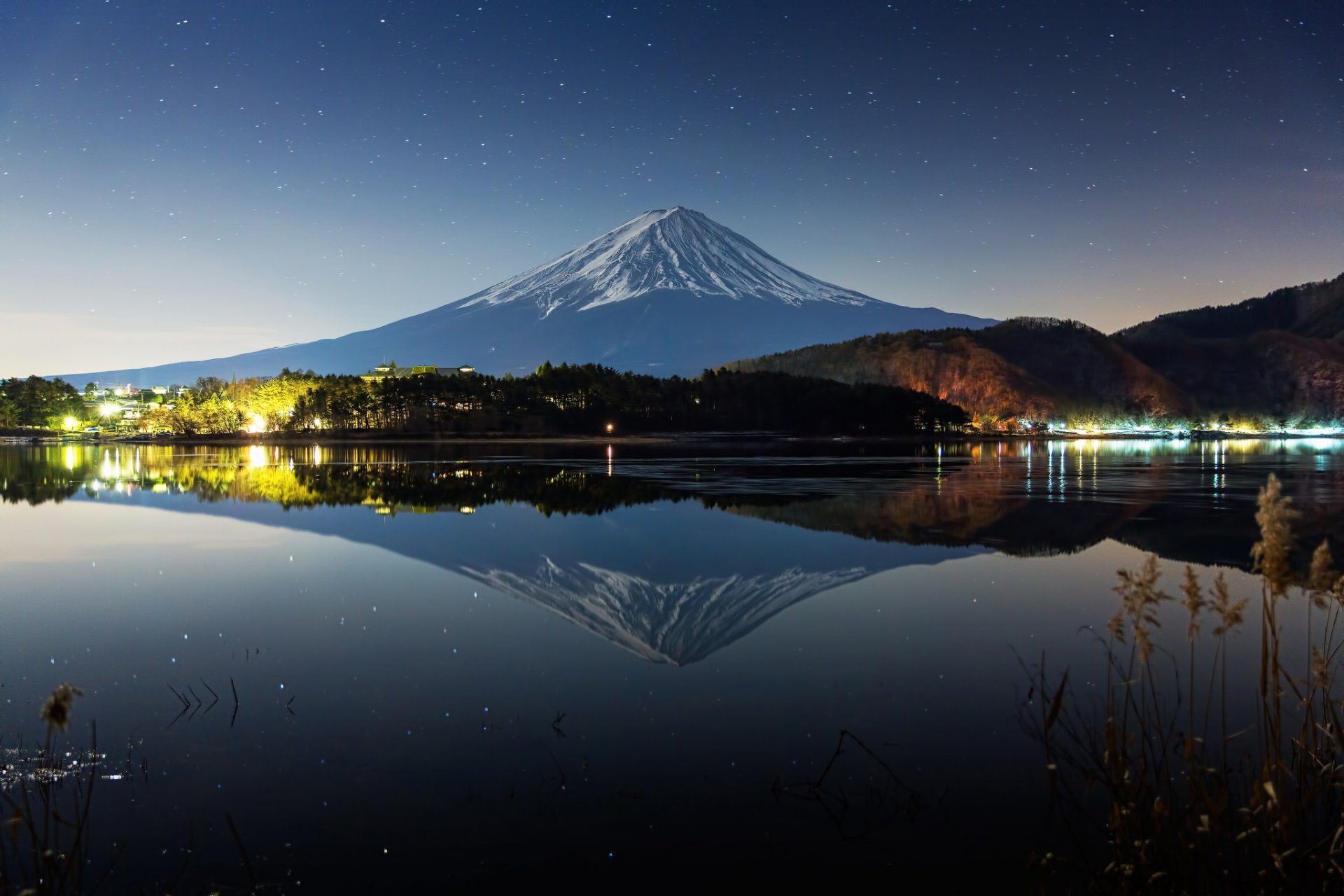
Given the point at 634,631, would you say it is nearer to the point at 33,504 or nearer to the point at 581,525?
the point at 581,525

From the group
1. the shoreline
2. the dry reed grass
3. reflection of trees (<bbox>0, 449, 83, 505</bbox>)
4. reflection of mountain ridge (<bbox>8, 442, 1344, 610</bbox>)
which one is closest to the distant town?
the shoreline

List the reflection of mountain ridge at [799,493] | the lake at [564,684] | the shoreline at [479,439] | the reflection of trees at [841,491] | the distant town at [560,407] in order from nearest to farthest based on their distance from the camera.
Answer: the lake at [564,684]
the reflection of mountain ridge at [799,493]
the reflection of trees at [841,491]
the shoreline at [479,439]
the distant town at [560,407]

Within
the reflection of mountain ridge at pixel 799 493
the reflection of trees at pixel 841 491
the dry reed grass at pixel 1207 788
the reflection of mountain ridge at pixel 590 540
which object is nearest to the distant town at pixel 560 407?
the reflection of mountain ridge at pixel 799 493

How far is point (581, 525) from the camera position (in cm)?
2891

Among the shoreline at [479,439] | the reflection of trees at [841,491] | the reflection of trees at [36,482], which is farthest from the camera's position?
the shoreline at [479,439]

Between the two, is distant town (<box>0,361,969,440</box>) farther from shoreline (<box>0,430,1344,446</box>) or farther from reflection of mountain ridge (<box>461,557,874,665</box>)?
reflection of mountain ridge (<box>461,557,874,665</box>)

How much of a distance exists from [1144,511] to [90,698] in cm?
3071

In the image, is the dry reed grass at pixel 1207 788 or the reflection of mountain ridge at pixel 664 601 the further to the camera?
the reflection of mountain ridge at pixel 664 601

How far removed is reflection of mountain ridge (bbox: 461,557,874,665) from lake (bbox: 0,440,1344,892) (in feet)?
0.30

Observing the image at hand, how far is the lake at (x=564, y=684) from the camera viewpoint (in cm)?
712

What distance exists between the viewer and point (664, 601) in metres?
16.9

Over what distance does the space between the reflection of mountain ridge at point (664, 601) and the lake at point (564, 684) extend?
91 mm

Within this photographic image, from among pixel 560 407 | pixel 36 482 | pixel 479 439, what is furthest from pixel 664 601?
pixel 560 407

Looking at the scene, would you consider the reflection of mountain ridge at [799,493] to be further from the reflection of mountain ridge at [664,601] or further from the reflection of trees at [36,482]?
the reflection of mountain ridge at [664,601]
